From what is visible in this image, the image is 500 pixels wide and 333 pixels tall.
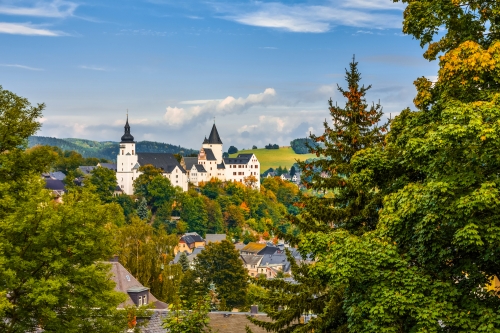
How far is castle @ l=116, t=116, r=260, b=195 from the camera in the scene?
14925cm

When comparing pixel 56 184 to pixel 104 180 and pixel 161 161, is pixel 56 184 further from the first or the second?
pixel 161 161

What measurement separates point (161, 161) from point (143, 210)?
102ft

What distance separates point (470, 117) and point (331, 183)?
23.2ft

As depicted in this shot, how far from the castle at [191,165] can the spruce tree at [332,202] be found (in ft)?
431

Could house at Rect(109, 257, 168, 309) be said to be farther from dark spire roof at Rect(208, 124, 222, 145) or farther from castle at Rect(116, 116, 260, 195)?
dark spire roof at Rect(208, 124, 222, 145)

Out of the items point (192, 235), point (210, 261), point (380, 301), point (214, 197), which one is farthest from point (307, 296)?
point (214, 197)

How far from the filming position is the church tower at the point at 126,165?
146750 mm

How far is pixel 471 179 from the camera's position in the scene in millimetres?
10492

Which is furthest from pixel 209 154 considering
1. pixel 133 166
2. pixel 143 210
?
pixel 143 210

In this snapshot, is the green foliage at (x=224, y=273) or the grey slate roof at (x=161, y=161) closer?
the green foliage at (x=224, y=273)

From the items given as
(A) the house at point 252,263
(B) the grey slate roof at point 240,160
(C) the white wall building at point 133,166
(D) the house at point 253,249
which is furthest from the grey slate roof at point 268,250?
(B) the grey slate roof at point 240,160

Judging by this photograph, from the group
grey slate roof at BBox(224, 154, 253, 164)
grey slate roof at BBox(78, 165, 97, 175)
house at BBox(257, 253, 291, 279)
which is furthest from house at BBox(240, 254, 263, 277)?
grey slate roof at BBox(224, 154, 253, 164)

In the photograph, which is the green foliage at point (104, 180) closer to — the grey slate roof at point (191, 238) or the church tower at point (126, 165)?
the grey slate roof at point (191, 238)

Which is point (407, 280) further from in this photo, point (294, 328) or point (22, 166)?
point (22, 166)
